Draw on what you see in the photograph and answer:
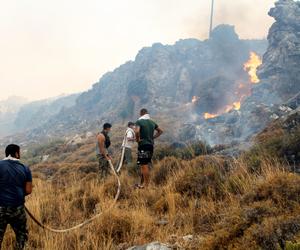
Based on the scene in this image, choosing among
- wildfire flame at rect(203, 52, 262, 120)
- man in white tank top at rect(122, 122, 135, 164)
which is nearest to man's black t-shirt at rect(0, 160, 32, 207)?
man in white tank top at rect(122, 122, 135, 164)

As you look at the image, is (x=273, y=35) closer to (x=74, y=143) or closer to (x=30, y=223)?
(x=74, y=143)

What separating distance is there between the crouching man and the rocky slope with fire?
26369mm

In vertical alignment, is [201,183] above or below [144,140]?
below

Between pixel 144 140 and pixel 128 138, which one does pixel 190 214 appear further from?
pixel 128 138

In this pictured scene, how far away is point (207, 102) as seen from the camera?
57188mm

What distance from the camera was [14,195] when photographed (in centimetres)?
520

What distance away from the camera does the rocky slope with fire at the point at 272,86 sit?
3222 centimetres

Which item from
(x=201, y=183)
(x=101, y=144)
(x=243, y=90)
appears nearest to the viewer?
(x=201, y=183)

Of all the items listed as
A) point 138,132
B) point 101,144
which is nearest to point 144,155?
point 138,132

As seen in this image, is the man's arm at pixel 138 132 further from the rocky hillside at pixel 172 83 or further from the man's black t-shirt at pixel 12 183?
the rocky hillside at pixel 172 83

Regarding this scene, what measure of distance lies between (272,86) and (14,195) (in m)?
43.6

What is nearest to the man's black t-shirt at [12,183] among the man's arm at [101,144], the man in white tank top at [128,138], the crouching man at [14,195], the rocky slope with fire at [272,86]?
the crouching man at [14,195]

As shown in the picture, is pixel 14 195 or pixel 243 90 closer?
pixel 14 195

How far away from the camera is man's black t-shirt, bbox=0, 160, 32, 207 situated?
5.14m
